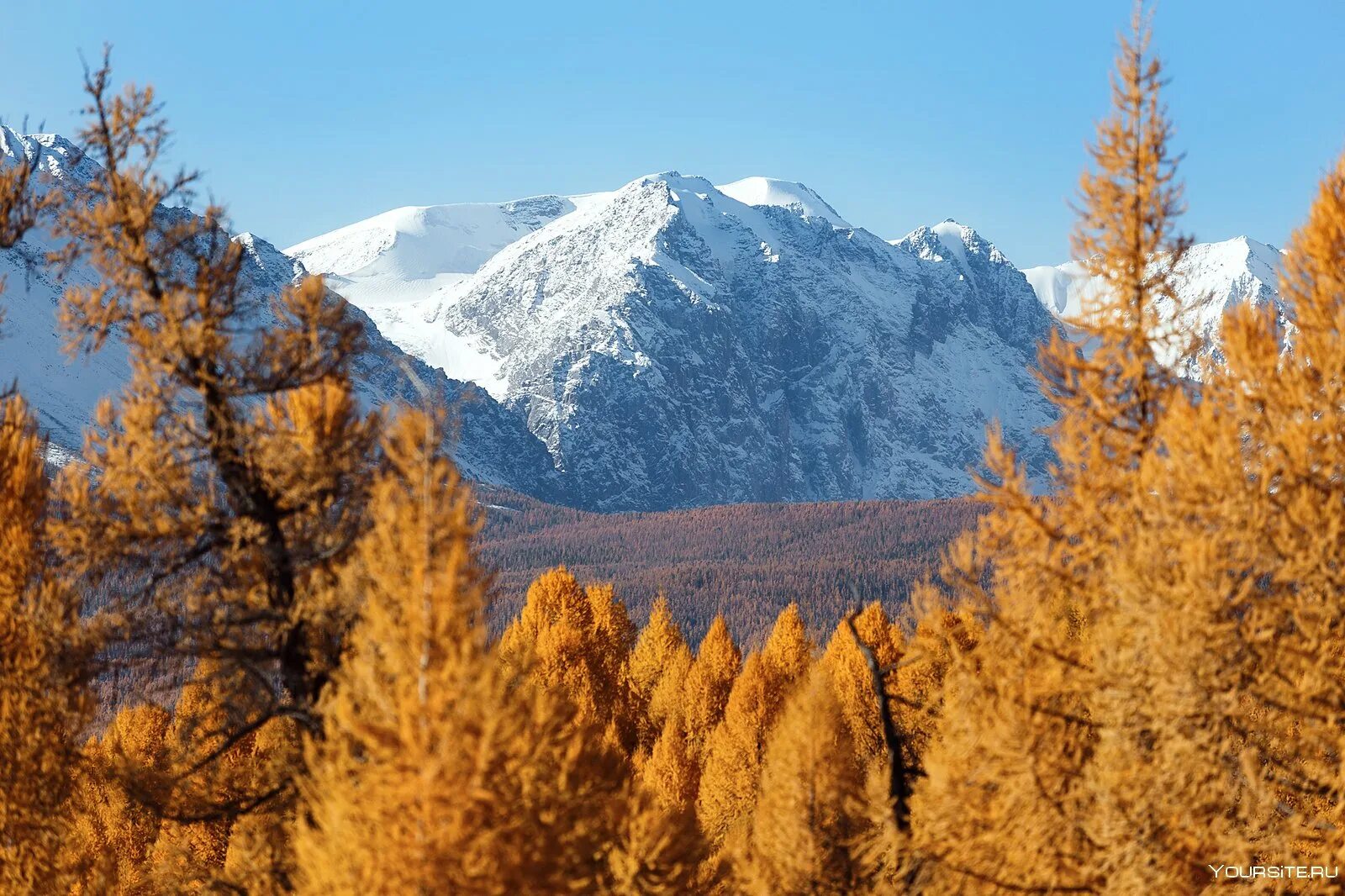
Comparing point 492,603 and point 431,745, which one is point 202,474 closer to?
point 492,603

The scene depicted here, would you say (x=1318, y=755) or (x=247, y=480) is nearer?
(x=1318, y=755)

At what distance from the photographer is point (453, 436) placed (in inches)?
327

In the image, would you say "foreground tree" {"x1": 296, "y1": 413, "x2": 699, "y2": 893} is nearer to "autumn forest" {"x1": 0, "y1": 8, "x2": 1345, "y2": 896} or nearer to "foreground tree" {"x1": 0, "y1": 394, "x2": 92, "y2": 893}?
"autumn forest" {"x1": 0, "y1": 8, "x2": 1345, "y2": 896}

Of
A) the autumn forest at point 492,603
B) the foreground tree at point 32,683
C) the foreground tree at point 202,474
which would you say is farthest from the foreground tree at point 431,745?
the foreground tree at point 32,683

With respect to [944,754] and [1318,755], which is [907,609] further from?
[1318,755]

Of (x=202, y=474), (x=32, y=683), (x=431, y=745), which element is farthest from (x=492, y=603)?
(x=32, y=683)

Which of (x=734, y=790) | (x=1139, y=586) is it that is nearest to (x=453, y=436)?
(x=1139, y=586)

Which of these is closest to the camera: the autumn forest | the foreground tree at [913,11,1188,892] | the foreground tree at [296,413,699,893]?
the foreground tree at [296,413,699,893]

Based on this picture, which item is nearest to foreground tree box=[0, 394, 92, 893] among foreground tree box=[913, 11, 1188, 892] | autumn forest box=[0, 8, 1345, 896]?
autumn forest box=[0, 8, 1345, 896]

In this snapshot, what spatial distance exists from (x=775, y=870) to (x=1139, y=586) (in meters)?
11.7

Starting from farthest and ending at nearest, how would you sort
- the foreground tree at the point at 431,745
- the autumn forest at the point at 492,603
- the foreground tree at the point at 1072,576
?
the foreground tree at the point at 1072,576
the autumn forest at the point at 492,603
the foreground tree at the point at 431,745

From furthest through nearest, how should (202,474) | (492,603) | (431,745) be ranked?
(202,474), (492,603), (431,745)

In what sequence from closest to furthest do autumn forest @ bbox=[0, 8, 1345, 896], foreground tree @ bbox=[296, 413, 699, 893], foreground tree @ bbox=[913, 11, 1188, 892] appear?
foreground tree @ bbox=[296, 413, 699, 893]
autumn forest @ bbox=[0, 8, 1345, 896]
foreground tree @ bbox=[913, 11, 1188, 892]

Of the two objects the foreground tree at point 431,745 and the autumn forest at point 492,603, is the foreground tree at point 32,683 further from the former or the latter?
the foreground tree at point 431,745
